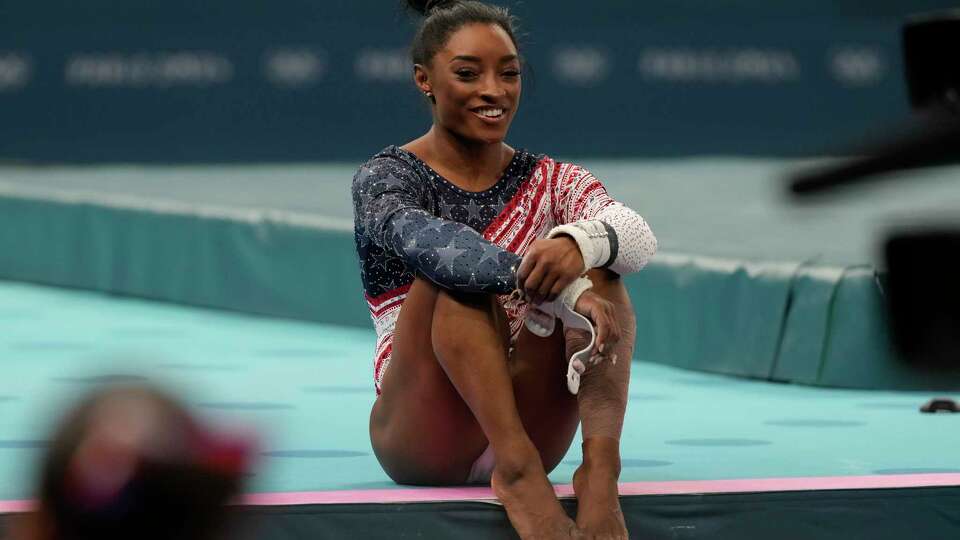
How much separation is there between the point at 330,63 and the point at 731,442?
160 inches

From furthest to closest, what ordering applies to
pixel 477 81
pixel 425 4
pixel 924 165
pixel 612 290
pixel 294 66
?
pixel 294 66 → pixel 425 4 → pixel 477 81 → pixel 612 290 → pixel 924 165

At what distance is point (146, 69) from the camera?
6.52 m

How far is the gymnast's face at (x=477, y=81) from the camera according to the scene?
226 cm

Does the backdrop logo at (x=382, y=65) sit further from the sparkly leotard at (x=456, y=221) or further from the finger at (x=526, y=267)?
the finger at (x=526, y=267)

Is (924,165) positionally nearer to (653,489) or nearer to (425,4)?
(653,489)

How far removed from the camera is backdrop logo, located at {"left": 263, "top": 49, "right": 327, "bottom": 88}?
6598 millimetres

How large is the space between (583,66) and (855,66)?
1.14 m

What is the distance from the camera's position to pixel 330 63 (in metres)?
6.64

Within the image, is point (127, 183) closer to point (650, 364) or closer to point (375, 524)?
point (650, 364)

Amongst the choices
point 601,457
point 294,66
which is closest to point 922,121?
point 601,457

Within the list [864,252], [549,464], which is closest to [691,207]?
[864,252]

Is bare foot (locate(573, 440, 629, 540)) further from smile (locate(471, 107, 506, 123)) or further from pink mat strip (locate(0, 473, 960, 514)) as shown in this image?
smile (locate(471, 107, 506, 123))

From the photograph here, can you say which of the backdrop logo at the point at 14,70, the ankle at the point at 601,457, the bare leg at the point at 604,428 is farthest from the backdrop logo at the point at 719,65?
the ankle at the point at 601,457

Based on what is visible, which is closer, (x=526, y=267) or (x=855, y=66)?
(x=526, y=267)
